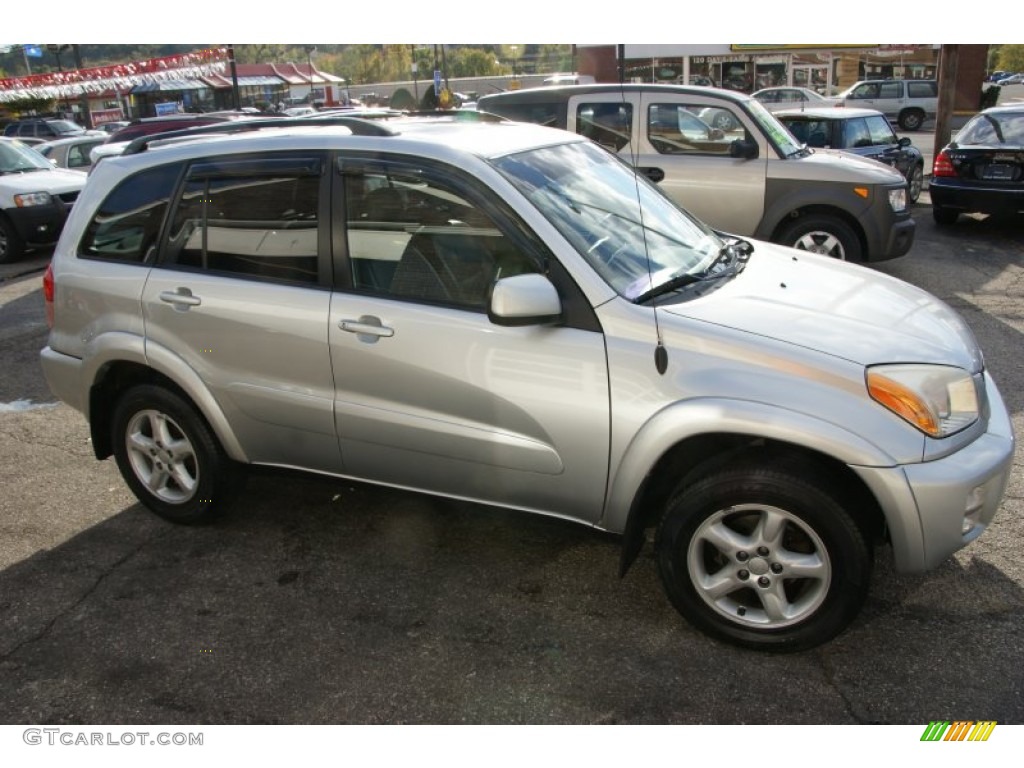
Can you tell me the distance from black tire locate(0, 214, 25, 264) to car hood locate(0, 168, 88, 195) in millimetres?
432

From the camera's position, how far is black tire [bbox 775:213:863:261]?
7.68 meters

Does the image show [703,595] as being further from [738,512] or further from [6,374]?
[6,374]

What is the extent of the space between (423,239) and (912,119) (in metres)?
31.1

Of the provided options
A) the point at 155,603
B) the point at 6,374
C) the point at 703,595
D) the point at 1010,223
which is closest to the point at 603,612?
the point at 703,595

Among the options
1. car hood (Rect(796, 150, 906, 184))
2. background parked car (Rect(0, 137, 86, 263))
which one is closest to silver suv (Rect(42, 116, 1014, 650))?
car hood (Rect(796, 150, 906, 184))

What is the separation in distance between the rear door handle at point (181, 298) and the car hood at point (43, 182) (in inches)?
329

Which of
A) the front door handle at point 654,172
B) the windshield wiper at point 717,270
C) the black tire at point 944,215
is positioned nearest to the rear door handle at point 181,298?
the windshield wiper at point 717,270

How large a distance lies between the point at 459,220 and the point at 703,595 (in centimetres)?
162

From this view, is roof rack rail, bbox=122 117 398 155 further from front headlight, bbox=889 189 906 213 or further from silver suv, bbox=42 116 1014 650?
front headlight, bbox=889 189 906 213

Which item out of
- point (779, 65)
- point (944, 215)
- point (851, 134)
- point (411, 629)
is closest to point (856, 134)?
point (851, 134)

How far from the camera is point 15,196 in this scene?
1076 cm

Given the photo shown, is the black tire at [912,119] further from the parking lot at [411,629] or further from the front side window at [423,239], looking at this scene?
the front side window at [423,239]

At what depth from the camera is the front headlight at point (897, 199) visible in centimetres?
756

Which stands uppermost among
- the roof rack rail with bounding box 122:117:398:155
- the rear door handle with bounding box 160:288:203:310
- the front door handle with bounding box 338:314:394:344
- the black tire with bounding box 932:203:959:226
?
the roof rack rail with bounding box 122:117:398:155
